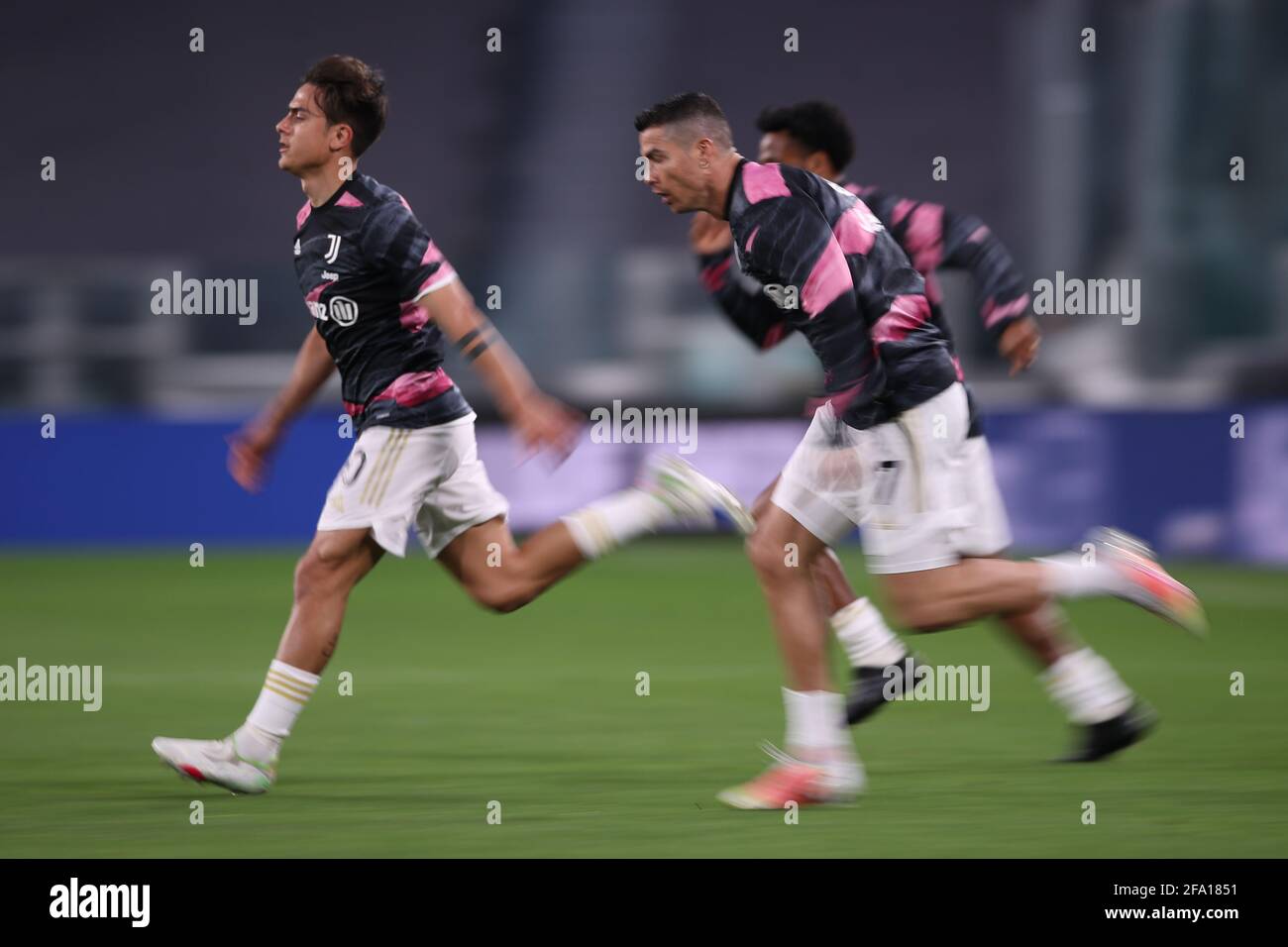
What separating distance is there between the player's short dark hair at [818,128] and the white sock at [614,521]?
146 centimetres

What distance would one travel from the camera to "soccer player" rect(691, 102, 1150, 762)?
5867 millimetres

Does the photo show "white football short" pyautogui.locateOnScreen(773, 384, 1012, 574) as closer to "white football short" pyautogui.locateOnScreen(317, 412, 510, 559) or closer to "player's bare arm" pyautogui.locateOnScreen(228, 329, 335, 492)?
"white football short" pyautogui.locateOnScreen(317, 412, 510, 559)

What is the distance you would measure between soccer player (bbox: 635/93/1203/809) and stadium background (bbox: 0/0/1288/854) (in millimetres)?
525

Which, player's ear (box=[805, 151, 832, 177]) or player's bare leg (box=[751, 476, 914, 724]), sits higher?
player's ear (box=[805, 151, 832, 177])

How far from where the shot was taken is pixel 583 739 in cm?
680

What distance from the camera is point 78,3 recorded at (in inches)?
886

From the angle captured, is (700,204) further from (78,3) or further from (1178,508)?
(78,3)

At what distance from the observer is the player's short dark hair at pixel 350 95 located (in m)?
5.79

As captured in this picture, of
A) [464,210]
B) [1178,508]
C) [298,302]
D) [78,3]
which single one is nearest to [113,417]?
[298,302]

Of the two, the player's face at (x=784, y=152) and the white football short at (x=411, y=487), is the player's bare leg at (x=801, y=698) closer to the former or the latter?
the white football short at (x=411, y=487)

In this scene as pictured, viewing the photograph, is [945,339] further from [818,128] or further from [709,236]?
[818,128]

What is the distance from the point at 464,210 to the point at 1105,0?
20.8 ft

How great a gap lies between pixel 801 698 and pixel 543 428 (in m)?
1.00

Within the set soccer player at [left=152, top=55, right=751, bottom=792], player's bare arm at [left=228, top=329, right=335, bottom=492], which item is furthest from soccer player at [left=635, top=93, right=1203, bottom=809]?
player's bare arm at [left=228, top=329, right=335, bottom=492]
